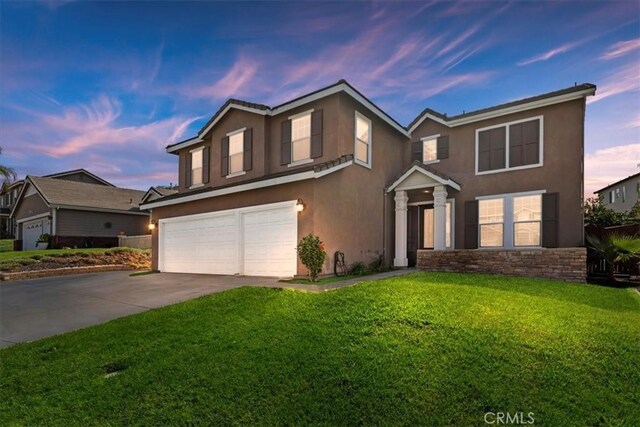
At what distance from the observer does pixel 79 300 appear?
27.8 feet

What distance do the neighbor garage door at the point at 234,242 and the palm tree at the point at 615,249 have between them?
31.4 ft

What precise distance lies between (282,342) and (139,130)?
16807 mm

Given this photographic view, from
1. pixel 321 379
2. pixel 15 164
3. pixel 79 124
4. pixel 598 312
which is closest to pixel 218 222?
pixel 79 124

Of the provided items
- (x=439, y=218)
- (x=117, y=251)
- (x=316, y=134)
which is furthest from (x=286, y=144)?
(x=117, y=251)

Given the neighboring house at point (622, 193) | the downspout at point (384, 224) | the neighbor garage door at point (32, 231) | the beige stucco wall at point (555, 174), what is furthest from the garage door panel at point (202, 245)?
the neighboring house at point (622, 193)

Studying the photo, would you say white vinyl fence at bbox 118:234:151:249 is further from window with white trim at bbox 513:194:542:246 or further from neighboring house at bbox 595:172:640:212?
neighboring house at bbox 595:172:640:212

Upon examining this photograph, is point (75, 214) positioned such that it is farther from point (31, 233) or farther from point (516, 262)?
point (516, 262)

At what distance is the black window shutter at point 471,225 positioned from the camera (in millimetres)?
12750

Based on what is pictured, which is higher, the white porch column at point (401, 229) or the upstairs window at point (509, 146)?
the upstairs window at point (509, 146)

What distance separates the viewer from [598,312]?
5.77 m

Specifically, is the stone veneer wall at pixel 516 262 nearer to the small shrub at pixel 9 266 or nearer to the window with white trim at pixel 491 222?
the window with white trim at pixel 491 222

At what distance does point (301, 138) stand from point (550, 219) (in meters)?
9.20

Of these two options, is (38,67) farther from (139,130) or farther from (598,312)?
(598,312)

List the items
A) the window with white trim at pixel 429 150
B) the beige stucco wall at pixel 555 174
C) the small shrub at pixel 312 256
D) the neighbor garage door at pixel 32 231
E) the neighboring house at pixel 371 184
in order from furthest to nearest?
the neighbor garage door at pixel 32 231
the window with white trim at pixel 429 150
the beige stucco wall at pixel 555 174
the neighboring house at pixel 371 184
the small shrub at pixel 312 256
